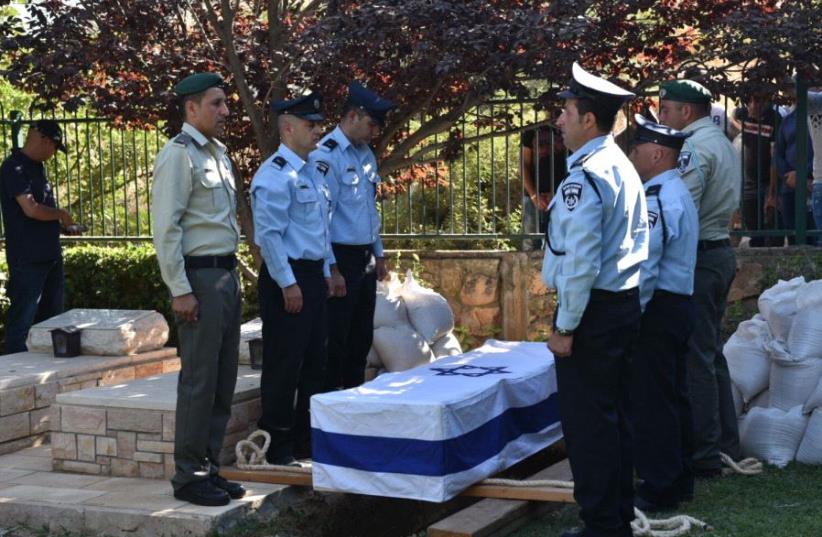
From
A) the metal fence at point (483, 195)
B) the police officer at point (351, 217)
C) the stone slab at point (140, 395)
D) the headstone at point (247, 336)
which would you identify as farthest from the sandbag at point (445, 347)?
the stone slab at point (140, 395)

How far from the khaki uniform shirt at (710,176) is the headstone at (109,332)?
361 cm

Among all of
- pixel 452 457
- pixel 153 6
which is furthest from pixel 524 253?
pixel 452 457

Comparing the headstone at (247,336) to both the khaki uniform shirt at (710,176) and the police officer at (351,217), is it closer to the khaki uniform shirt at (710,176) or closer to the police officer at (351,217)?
the police officer at (351,217)

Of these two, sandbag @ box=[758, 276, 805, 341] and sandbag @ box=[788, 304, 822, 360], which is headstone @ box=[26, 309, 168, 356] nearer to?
sandbag @ box=[758, 276, 805, 341]

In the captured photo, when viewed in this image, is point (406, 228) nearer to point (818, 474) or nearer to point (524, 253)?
point (524, 253)

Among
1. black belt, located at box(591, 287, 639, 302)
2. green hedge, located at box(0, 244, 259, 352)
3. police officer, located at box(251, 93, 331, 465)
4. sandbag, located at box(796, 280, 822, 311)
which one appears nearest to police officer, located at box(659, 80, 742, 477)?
sandbag, located at box(796, 280, 822, 311)

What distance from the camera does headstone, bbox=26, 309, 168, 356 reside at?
7.84 metres

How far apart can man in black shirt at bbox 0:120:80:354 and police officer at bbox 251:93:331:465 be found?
9.72ft

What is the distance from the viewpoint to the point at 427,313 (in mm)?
8227

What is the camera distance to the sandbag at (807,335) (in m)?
6.84

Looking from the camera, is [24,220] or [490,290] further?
[490,290]

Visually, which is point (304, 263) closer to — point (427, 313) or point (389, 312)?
point (389, 312)

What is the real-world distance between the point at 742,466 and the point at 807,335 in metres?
0.91

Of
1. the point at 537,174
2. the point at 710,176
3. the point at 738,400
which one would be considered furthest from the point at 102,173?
the point at 710,176
